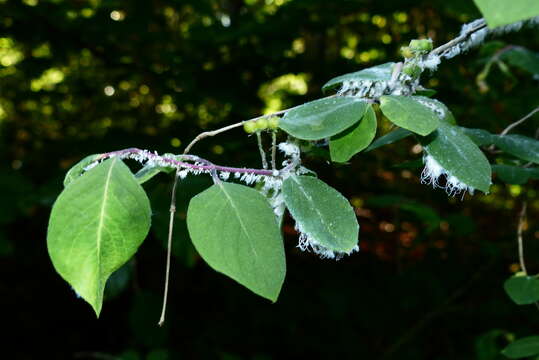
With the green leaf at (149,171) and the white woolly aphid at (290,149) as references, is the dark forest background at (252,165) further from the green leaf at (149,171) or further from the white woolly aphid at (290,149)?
the green leaf at (149,171)

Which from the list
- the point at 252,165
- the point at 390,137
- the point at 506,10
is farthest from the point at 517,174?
the point at 252,165

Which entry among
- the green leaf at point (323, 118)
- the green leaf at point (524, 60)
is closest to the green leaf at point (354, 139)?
the green leaf at point (323, 118)

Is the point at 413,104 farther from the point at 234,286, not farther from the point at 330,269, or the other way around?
the point at 234,286

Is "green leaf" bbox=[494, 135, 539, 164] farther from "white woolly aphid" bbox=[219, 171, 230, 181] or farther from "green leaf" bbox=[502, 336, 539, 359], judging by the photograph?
"white woolly aphid" bbox=[219, 171, 230, 181]

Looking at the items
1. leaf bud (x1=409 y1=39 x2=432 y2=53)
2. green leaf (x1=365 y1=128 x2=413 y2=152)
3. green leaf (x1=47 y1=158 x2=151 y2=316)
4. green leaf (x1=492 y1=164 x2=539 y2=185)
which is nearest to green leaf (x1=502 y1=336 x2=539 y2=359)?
green leaf (x1=492 y1=164 x2=539 y2=185)

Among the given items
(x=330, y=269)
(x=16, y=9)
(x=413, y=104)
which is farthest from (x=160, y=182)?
(x=330, y=269)

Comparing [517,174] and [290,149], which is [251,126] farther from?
[517,174]
